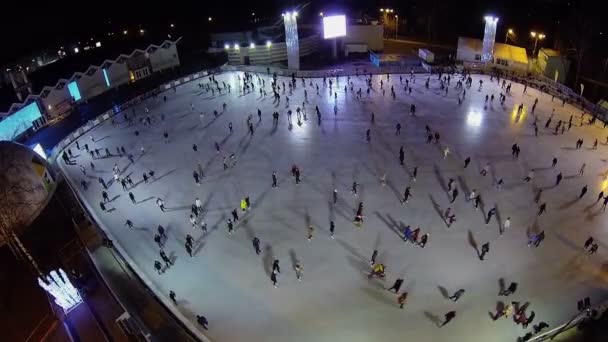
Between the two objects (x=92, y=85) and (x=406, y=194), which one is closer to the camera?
(x=406, y=194)

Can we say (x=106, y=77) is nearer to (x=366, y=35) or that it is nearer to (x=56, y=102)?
(x=56, y=102)

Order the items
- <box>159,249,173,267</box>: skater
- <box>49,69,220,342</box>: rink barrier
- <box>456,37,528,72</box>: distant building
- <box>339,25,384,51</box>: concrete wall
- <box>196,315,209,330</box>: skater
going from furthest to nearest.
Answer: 1. <box>339,25,384,51</box>: concrete wall
2. <box>456,37,528,72</box>: distant building
3. <box>159,249,173,267</box>: skater
4. <box>49,69,220,342</box>: rink barrier
5. <box>196,315,209,330</box>: skater

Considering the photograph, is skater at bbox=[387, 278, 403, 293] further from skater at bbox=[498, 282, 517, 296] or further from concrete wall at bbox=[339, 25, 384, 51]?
concrete wall at bbox=[339, 25, 384, 51]

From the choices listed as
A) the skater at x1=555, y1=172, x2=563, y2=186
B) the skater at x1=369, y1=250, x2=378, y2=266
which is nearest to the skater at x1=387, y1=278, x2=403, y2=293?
the skater at x1=369, y1=250, x2=378, y2=266

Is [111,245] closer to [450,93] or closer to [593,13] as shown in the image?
[450,93]

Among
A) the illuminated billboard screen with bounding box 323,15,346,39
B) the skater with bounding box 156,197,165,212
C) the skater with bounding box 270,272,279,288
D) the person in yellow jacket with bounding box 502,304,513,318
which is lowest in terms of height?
the person in yellow jacket with bounding box 502,304,513,318

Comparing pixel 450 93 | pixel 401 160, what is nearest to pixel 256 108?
pixel 401 160

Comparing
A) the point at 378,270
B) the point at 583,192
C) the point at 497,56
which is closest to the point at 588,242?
the point at 583,192

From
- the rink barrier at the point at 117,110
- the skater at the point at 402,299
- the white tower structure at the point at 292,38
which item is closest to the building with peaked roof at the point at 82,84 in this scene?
the rink barrier at the point at 117,110
